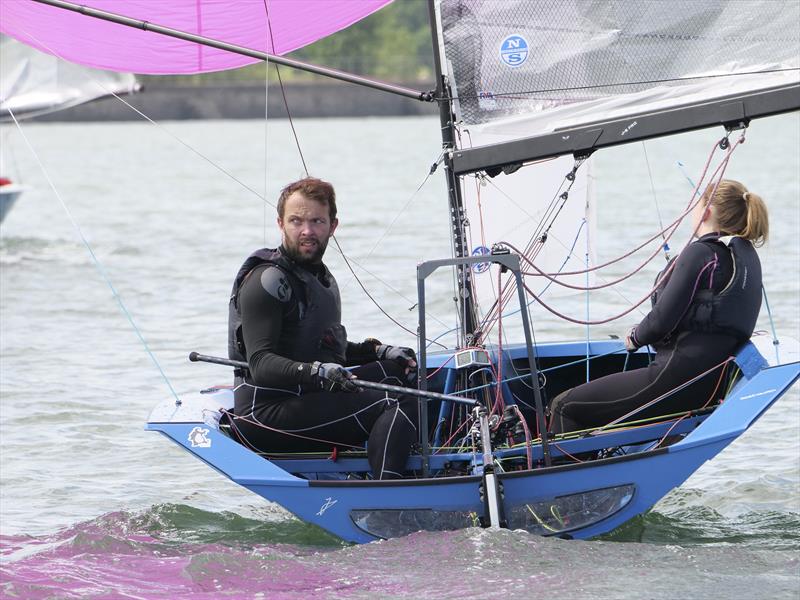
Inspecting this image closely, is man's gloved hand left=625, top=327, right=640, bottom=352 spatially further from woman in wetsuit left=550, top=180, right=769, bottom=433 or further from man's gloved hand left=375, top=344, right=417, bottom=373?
man's gloved hand left=375, top=344, right=417, bottom=373

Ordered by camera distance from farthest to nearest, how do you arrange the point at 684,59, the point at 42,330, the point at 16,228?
the point at 16,228 → the point at 42,330 → the point at 684,59

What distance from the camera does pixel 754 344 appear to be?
4.41m

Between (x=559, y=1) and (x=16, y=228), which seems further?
(x=16, y=228)

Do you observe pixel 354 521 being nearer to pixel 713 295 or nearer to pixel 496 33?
pixel 713 295

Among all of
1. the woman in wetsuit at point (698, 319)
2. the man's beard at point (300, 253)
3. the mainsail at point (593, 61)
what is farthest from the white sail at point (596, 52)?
the man's beard at point (300, 253)

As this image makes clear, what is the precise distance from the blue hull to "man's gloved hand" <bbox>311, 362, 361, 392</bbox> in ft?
0.95

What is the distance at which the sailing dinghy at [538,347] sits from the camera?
3.96 metres

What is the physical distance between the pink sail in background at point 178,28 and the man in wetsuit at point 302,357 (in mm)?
1220

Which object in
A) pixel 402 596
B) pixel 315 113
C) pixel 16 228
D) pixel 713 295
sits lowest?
pixel 402 596

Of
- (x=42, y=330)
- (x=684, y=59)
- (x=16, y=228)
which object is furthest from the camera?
(x=16, y=228)

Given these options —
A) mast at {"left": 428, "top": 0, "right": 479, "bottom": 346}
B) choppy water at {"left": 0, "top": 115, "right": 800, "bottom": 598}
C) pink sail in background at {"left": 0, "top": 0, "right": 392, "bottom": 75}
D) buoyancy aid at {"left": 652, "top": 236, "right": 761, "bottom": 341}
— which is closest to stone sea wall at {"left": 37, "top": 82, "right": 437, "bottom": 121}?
choppy water at {"left": 0, "top": 115, "right": 800, "bottom": 598}

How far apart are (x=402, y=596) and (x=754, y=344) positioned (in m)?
1.43

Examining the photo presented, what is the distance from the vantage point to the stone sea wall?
39281mm

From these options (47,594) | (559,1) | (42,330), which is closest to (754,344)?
(559,1)
